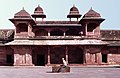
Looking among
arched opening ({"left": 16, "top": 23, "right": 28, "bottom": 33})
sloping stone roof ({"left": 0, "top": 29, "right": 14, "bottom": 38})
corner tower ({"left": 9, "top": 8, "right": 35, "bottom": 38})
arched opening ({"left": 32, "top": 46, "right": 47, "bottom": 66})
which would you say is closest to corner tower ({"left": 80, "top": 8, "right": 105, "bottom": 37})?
arched opening ({"left": 32, "top": 46, "right": 47, "bottom": 66})

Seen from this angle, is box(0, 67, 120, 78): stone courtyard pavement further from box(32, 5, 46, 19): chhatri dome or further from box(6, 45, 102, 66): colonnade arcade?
box(32, 5, 46, 19): chhatri dome

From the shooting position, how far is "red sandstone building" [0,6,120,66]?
41.4 m

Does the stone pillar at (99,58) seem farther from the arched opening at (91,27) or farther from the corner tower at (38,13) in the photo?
the corner tower at (38,13)

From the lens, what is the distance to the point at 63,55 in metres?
43.7

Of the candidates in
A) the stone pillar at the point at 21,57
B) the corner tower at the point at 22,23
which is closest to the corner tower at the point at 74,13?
the corner tower at the point at 22,23

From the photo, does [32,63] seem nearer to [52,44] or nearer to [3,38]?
[52,44]

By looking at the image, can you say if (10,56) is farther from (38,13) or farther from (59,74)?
(59,74)

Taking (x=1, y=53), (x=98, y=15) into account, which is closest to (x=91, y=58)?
(x=98, y=15)

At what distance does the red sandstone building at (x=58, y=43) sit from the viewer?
136 feet

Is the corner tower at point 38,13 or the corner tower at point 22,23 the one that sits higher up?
the corner tower at point 38,13

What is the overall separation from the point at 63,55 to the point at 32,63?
4659mm

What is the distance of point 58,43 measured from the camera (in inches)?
1641

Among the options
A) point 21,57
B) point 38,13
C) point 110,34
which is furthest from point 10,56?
point 110,34

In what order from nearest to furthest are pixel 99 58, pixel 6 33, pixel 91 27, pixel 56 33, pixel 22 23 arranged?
pixel 99 58 < pixel 22 23 < pixel 91 27 < pixel 56 33 < pixel 6 33
